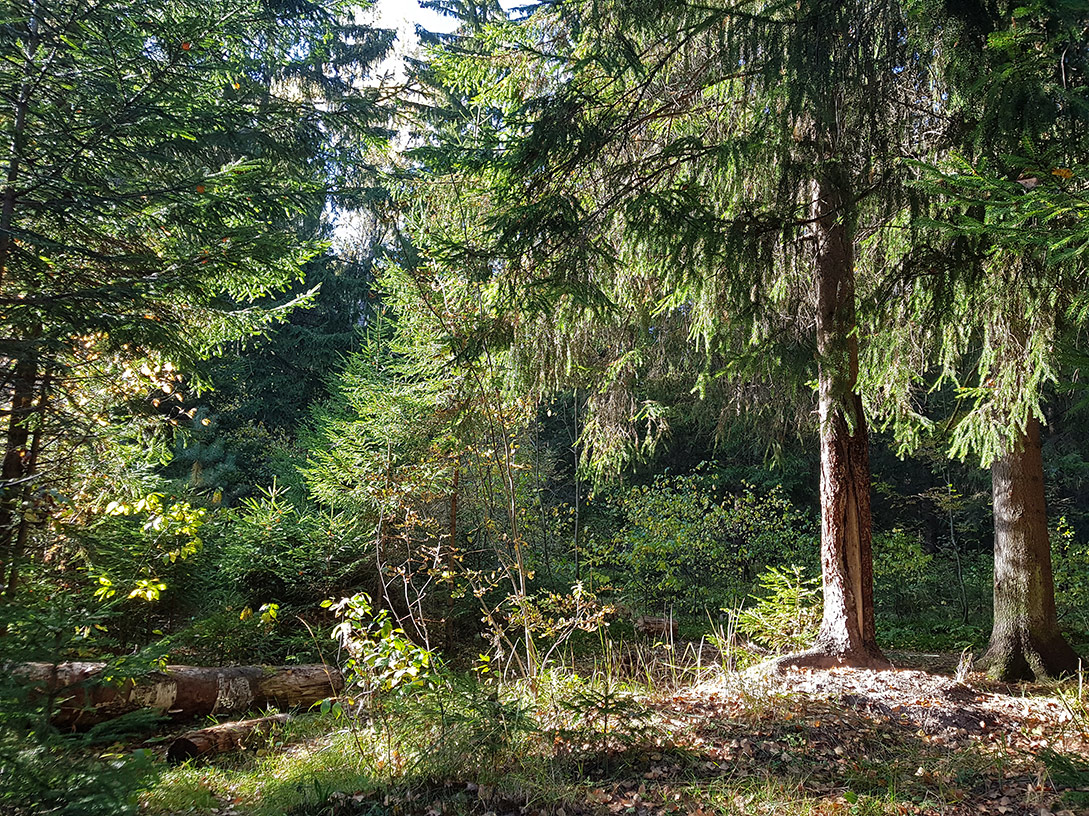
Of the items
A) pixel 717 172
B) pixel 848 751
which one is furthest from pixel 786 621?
pixel 717 172

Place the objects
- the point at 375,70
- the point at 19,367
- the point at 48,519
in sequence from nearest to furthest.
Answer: the point at 19,367 → the point at 48,519 → the point at 375,70

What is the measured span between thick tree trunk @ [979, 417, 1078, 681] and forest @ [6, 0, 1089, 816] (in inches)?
1.0

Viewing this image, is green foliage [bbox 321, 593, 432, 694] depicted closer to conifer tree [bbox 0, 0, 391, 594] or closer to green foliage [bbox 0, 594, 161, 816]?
green foliage [bbox 0, 594, 161, 816]

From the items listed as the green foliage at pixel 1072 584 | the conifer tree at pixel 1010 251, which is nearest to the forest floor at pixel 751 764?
→ the conifer tree at pixel 1010 251

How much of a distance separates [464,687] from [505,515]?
570cm

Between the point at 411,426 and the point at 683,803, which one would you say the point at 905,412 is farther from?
the point at 411,426

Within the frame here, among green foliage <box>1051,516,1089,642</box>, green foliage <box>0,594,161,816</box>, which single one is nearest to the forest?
green foliage <box>0,594,161,816</box>

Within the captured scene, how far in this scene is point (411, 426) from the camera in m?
8.02

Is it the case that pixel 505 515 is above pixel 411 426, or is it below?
below

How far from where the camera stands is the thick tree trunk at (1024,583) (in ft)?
17.3

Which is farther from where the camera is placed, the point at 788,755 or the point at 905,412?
the point at 905,412

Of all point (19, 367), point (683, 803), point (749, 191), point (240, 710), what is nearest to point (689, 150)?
point (749, 191)

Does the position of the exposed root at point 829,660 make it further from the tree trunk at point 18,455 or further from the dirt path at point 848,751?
the tree trunk at point 18,455

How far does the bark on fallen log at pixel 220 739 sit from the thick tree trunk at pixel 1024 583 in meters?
5.82
